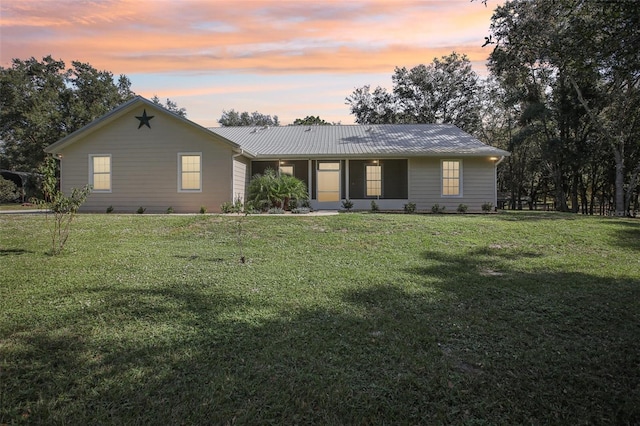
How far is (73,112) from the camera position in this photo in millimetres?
29703

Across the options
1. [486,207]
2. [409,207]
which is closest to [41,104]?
[409,207]

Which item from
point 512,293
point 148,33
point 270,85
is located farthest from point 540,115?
point 148,33

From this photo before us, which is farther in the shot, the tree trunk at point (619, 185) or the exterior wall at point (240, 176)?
the tree trunk at point (619, 185)

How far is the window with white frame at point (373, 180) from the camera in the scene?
17.1 m

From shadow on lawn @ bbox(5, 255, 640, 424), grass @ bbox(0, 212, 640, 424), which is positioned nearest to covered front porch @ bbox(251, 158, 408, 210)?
grass @ bbox(0, 212, 640, 424)

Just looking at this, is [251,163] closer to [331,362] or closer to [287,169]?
[287,169]

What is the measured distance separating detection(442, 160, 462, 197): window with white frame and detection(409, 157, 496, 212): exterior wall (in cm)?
18

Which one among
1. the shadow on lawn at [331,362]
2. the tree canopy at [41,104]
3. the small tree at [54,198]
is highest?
the tree canopy at [41,104]

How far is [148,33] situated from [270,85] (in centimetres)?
418

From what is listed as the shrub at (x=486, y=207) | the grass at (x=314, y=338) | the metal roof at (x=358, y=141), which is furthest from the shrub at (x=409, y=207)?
the grass at (x=314, y=338)

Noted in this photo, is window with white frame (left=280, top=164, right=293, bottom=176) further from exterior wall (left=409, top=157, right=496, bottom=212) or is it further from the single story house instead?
exterior wall (left=409, top=157, right=496, bottom=212)

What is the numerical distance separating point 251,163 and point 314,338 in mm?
14429

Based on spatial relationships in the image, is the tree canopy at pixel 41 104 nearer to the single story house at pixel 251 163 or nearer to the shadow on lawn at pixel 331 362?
the single story house at pixel 251 163

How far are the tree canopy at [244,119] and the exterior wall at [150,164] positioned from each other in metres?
34.5
